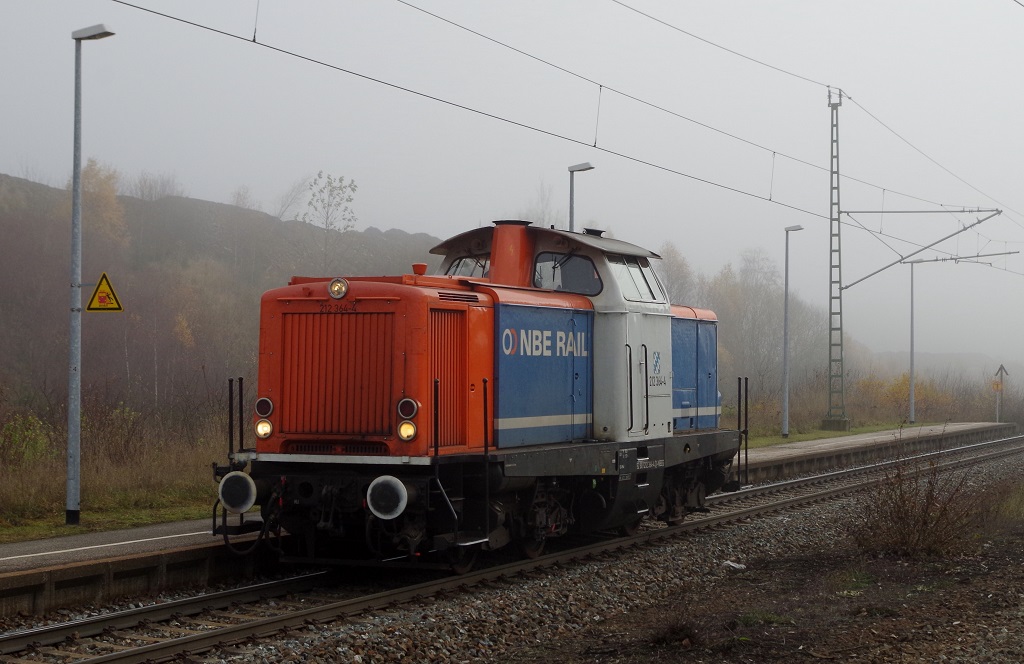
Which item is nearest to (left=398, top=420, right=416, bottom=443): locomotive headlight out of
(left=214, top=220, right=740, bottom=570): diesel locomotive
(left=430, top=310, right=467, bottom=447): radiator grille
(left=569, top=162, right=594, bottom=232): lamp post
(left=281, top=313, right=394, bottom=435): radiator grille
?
(left=214, top=220, right=740, bottom=570): diesel locomotive

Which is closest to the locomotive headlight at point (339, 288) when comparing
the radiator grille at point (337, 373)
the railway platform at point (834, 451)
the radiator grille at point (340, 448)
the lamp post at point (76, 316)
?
the radiator grille at point (337, 373)

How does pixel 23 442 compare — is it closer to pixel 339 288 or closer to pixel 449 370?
pixel 339 288

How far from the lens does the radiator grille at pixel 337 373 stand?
29.8ft

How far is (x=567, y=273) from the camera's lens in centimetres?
1138

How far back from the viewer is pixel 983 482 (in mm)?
18922

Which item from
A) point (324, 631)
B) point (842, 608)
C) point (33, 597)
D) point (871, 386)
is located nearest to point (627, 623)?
point (842, 608)

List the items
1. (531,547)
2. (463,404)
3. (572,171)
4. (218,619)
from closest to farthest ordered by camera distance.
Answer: (218,619) → (463,404) → (531,547) → (572,171)

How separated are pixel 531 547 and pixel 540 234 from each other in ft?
11.4

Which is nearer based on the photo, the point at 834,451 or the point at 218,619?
the point at 218,619

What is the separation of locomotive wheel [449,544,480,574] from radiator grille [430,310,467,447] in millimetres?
1025

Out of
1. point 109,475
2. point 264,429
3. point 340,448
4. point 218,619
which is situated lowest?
point 218,619

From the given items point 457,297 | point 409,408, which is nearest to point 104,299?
point 457,297

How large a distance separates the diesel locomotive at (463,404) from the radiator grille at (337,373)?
13 mm

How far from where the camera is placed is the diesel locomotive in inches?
352
